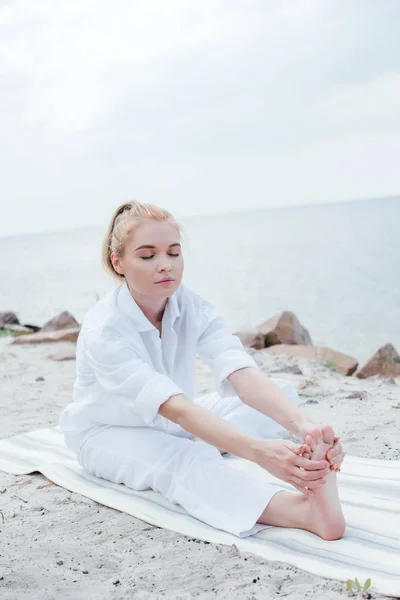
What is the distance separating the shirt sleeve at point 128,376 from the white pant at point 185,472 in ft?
0.77

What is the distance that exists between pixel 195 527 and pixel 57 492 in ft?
2.69

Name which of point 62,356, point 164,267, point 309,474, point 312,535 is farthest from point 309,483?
point 62,356

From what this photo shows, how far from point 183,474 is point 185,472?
0.04ft

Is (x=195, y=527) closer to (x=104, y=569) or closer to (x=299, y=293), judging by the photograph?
(x=104, y=569)

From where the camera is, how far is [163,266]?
2660mm

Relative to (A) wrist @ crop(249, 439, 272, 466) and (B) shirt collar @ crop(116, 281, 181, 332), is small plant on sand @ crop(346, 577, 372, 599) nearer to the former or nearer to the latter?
(A) wrist @ crop(249, 439, 272, 466)

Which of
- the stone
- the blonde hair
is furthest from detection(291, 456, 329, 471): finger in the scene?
the stone

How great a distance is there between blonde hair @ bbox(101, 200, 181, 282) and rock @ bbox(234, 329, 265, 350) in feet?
13.4

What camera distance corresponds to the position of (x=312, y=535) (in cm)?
239

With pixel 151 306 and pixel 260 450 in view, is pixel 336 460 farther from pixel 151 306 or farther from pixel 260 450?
pixel 151 306

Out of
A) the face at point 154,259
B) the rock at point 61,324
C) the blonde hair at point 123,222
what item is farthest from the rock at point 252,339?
the face at point 154,259

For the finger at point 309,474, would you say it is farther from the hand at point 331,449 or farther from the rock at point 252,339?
the rock at point 252,339

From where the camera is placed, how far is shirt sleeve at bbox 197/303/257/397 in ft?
9.10

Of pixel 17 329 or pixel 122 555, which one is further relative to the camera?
pixel 17 329
